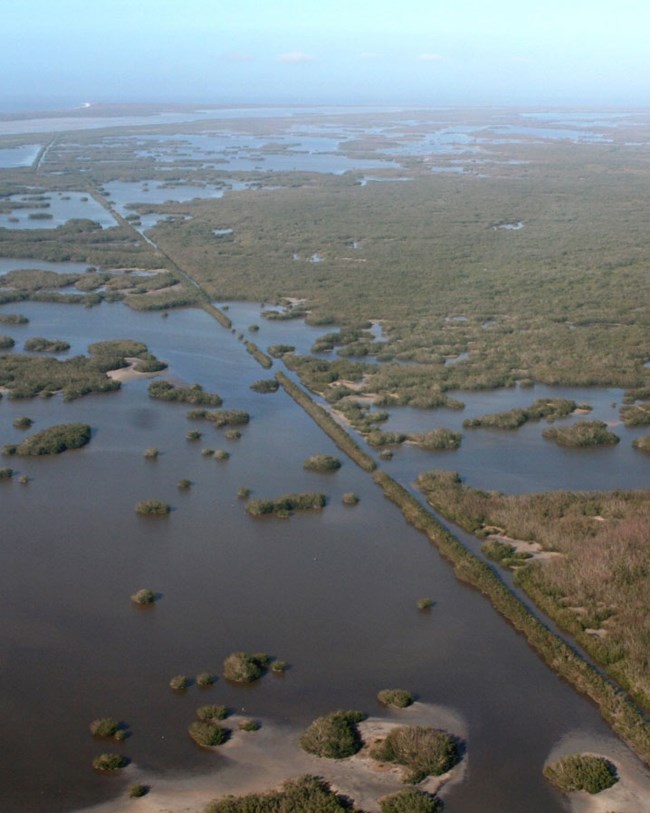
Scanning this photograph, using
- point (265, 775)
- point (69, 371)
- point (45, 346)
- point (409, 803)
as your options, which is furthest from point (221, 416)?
point (409, 803)

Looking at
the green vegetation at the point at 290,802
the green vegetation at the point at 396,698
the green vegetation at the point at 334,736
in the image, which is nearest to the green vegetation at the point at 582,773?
the green vegetation at the point at 396,698

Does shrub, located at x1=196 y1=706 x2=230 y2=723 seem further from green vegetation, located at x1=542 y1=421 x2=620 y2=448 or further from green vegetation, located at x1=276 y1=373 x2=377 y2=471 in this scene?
green vegetation, located at x1=542 y1=421 x2=620 y2=448

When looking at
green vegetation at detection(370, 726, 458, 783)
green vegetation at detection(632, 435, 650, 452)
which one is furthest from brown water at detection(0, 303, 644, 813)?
green vegetation at detection(632, 435, 650, 452)

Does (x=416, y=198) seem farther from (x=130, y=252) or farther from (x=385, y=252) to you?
(x=130, y=252)

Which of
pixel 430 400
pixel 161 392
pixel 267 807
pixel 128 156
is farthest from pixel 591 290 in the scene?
pixel 128 156

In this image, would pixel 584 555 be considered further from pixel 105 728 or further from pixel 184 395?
pixel 184 395

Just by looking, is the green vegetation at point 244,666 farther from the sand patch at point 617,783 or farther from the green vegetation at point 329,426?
the green vegetation at point 329,426
